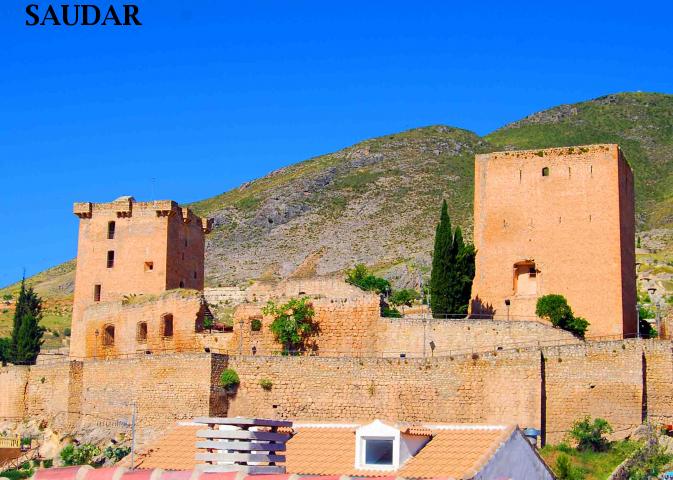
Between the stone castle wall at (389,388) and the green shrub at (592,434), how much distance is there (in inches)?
16.2

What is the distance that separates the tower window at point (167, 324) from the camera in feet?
158

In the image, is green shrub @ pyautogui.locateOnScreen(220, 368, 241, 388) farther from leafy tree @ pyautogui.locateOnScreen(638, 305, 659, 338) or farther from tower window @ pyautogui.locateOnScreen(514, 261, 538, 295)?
leafy tree @ pyautogui.locateOnScreen(638, 305, 659, 338)

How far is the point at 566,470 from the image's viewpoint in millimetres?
35219

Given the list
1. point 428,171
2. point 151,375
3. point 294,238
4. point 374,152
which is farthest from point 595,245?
point 374,152

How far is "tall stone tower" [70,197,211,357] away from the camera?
51.5 meters

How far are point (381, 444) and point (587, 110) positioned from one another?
115m

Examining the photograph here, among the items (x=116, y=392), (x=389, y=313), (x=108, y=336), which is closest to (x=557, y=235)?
(x=389, y=313)

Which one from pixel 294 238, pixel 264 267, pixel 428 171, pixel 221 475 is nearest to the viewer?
pixel 221 475

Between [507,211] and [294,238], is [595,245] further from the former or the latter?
[294,238]

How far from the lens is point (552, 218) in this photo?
46.8 meters

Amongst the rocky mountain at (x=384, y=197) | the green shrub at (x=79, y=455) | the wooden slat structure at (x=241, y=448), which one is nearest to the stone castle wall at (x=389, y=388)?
the green shrub at (x=79, y=455)

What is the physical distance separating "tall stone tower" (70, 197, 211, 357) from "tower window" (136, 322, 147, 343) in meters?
2.42

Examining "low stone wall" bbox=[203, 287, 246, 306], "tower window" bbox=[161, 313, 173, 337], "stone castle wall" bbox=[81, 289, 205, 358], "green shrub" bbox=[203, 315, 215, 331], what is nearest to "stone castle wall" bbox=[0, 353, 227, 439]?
"stone castle wall" bbox=[81, 289, 205, 358]

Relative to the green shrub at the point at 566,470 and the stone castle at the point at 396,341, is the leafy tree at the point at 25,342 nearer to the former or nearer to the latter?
the stone castle at the point at 396,341
